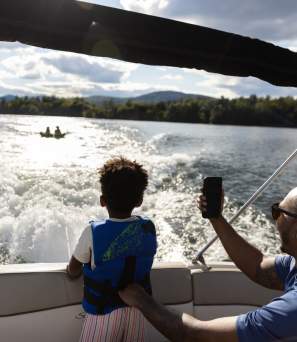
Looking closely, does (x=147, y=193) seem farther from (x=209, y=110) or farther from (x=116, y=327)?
(x=209, y=110)

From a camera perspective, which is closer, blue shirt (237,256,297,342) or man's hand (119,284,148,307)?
blue shirt (237,256,297,342)

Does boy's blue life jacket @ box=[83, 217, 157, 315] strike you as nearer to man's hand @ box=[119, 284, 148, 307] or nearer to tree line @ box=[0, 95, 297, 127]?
man's hand @ box=[119, 284, 148, 307]

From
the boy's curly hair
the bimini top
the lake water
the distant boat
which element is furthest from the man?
the distant boat

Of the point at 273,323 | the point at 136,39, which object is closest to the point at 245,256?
the point at 273,323

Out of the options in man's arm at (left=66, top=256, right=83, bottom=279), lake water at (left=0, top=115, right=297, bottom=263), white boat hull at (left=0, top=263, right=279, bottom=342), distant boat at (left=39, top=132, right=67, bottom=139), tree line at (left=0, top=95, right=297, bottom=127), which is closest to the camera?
man's arm at (left=66, top=256, right=83, bottom=279)

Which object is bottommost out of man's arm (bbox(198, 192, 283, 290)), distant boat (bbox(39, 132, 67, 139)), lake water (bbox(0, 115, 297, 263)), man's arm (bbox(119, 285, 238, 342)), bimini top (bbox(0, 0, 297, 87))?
lake water (bbox(0, 115, 297, 263))

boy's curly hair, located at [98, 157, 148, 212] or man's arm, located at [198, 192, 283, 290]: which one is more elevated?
boy's curly hair, located at [98, 157, 148, 212]

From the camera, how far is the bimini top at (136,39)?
922mm

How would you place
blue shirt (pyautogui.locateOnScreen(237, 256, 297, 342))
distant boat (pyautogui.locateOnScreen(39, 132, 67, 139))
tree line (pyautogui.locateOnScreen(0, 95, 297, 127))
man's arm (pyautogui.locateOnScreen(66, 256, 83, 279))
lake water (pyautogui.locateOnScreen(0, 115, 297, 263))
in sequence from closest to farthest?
blue shirt (pyautogui.locateOnScreen(237, 256, 297, 342)) < man's arm (pyautogui.locateOnScreen(66, 256, 83, 279)) < lake water (pyautogui.locateOnScreen(0, 115, 297, 263)) < tree line (pyautogui.locateOnScreen(0, 95, 297, 127)) < distant boat (pyautogui.locateOnScreen(39, 132, 67, 139))

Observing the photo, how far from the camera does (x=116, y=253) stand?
4.08ft

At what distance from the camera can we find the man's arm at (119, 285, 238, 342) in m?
0.89

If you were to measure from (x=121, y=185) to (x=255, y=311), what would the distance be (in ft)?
1.63

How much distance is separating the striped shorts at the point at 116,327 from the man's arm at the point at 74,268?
6.3 inches

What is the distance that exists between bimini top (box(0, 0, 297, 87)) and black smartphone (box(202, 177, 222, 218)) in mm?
280
